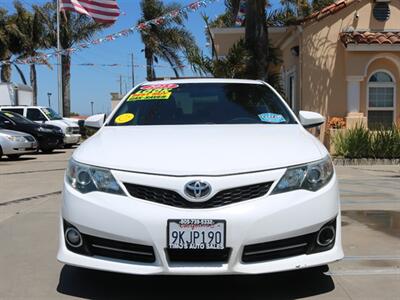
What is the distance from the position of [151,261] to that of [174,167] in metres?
0.65

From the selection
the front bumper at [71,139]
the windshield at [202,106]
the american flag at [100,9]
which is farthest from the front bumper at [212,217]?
the american flag at [100,9]

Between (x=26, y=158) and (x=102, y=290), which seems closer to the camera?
(x=102, y=290)

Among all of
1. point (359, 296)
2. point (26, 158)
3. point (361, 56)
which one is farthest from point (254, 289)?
point (26, 158)

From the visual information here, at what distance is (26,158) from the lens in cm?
1786

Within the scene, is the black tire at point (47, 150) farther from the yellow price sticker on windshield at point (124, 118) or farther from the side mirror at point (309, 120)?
the side mirror at point (309, 120)

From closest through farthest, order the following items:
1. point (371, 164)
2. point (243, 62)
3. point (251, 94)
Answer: point (251, 94)
point (371, 164)
point (243, 62)

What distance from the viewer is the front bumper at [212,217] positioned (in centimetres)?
384

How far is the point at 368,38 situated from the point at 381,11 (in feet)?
4.56

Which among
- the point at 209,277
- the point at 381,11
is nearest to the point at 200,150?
the point at 209,277

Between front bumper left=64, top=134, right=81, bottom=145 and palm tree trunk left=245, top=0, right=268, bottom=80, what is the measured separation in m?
9.13

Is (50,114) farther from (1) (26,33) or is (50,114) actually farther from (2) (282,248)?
(2) (282,248)

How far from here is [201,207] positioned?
3.89 metres

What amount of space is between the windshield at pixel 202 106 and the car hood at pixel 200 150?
44 centimetres

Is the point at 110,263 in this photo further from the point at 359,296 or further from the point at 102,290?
A: the point at 359,296
